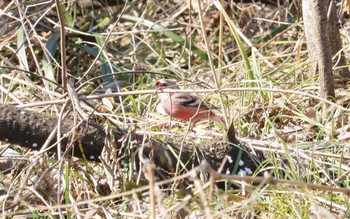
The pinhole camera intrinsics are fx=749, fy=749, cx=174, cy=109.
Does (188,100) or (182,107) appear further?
(188,100)

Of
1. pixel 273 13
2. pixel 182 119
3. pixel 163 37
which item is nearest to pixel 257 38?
pixel 273 13

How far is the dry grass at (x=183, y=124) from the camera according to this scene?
102 inches

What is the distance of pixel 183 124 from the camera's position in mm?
3725

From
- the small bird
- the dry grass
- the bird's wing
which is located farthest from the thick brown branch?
the bird's wing

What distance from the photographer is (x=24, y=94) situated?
4.35m

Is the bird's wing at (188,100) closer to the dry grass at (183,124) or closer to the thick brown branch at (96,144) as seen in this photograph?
the dry grass at (183,124)

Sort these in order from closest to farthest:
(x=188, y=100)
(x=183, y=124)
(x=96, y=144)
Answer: (x=96, y=144) → (x=183, y=124) → (x=188, y=100)

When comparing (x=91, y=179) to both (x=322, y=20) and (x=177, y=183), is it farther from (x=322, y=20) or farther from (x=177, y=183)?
(x=322, y=20)

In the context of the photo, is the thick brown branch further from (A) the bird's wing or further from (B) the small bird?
(A) the bird's wing

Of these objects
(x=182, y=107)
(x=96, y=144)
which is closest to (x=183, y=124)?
(x=182, y=107)

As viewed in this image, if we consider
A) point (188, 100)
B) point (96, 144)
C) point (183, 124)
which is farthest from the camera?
point (188, 100)

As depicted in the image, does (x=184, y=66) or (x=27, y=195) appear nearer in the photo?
(x=27, y=195)

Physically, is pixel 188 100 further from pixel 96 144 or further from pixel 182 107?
pixel 96 144

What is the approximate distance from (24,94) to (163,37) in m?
1.40
